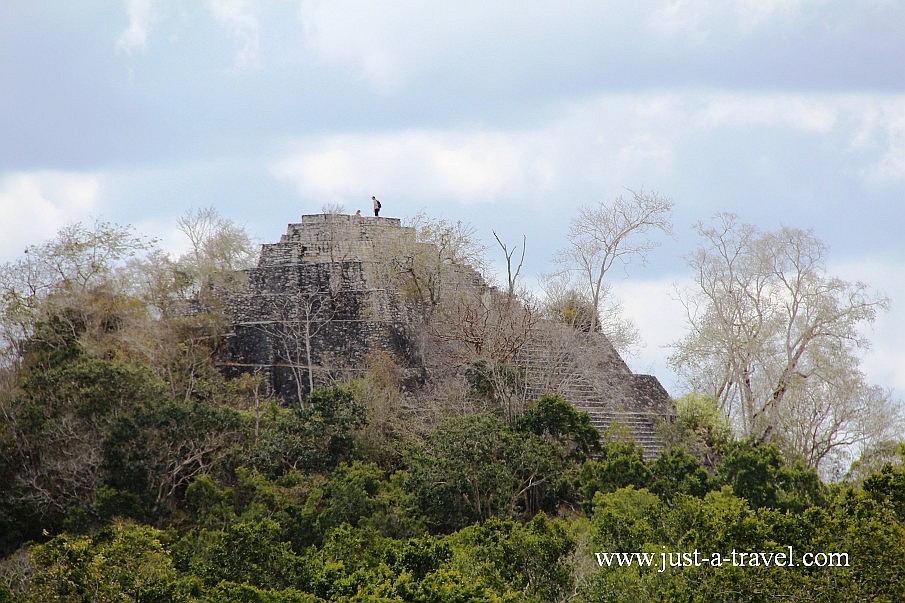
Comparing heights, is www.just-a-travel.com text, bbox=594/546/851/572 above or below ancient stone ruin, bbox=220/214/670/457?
below

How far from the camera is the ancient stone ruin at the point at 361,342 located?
889 inches

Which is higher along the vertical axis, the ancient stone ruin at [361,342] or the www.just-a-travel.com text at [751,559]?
the ancient stone ruin at [361,342]

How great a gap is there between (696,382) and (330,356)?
24.0ft

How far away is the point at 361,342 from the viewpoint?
22.9 meters

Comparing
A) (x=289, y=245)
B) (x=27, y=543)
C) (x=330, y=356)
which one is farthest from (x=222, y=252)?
(x=27, y=543)

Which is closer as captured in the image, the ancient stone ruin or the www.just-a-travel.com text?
the www.just-a-travel.com text

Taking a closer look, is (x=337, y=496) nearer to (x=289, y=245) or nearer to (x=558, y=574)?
(x=558, y=574)

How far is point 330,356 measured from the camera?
2275cm

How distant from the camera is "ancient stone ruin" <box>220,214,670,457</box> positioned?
74.1 feet

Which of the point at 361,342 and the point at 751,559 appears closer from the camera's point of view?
the point at 751,559

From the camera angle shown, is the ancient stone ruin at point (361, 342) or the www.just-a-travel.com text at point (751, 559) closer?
the www.just-a-travel.com text at point (751, 559)

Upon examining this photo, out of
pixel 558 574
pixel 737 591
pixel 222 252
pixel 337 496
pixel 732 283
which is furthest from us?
pixel 222 252

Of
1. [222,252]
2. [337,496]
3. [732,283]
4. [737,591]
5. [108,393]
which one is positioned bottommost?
[737,591]

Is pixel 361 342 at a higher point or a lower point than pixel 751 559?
higher
